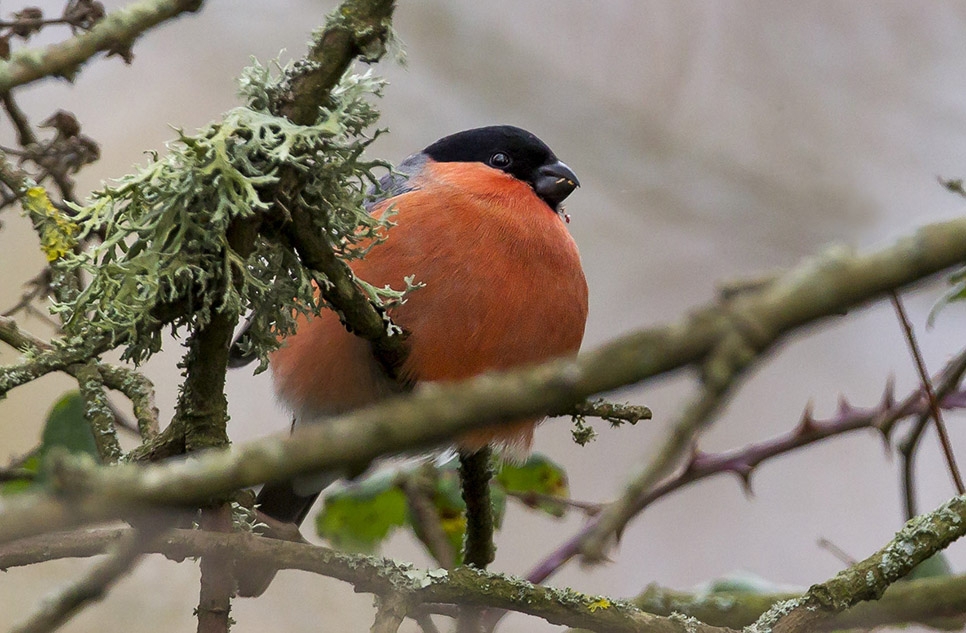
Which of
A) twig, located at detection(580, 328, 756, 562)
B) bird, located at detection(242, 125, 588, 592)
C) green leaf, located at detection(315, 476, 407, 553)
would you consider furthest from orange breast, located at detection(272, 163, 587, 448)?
twig, located at detection(580, 328, 756, 562)

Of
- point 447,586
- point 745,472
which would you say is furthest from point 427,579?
point 745,472

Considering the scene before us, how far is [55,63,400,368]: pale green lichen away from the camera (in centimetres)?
143

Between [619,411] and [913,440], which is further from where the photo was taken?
[913,440]

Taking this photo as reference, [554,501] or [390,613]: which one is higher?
[554,501]

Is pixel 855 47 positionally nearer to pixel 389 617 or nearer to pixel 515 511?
pixel 515 511

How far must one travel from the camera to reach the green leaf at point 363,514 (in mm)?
2699

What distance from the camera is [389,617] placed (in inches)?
63.0

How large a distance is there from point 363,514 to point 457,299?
680 mm

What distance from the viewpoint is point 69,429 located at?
7.21 ft

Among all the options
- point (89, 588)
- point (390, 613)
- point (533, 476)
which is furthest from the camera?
point (533, 476)

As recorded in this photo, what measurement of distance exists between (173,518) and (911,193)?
3847 millimetres

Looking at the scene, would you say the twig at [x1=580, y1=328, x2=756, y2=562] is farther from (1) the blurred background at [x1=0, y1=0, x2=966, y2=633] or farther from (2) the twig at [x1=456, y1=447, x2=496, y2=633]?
(1) the blurred background at [x1=0, y1=0, x2=966, y2=633]

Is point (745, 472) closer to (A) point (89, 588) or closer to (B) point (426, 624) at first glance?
(B) point (426, 624)

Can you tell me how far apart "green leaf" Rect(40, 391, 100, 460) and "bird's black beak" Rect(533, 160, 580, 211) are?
1.35 m
